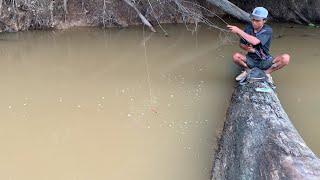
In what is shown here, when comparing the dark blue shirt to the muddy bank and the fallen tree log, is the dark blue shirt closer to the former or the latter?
the fallen tree log

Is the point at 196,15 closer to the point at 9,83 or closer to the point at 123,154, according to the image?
the point at 9,83

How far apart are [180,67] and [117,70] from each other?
39.0 inches

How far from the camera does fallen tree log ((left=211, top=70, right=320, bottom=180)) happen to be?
12.2 ft

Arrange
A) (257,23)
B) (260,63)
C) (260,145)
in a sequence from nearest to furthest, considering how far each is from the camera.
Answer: (260,145), (257,23), (260,63)

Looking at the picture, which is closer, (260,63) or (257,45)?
(257,45)

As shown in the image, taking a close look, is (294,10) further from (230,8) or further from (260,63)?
(260,63)

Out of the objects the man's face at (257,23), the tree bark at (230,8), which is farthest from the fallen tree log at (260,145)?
the tree bark at (230,8)

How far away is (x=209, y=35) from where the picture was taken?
927 cm

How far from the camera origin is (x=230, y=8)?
30.4ft

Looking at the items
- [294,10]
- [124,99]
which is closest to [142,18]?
[124,99]

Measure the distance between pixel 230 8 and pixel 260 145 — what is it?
5.49 meters

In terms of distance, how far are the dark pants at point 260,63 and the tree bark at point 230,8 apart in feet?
10.4

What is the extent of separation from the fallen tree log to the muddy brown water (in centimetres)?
29

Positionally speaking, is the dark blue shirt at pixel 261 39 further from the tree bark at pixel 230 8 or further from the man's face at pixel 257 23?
the tree bark at pixel 230 8
